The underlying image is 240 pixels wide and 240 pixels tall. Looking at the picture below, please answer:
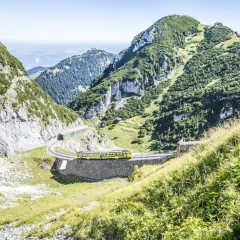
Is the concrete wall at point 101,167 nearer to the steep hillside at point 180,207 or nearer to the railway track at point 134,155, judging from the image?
the railway track at point 134,155

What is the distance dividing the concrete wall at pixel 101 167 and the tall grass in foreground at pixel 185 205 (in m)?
46.9

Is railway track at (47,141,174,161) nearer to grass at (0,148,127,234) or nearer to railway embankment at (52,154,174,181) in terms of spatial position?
railway embankment at (52,154,174,181)

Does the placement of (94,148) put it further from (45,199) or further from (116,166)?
(45,199)

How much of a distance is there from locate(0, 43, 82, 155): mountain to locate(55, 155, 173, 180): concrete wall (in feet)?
54.1

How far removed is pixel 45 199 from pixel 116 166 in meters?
24.1

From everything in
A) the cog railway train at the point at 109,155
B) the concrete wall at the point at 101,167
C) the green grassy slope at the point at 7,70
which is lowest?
the concrete wall at the point at 101,167

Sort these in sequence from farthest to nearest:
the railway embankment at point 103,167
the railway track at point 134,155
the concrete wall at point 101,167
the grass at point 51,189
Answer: the railway track at point 134,155, the concrete wall at point 101,167, the railway embankment at point 103,167, the grass at point 51,189

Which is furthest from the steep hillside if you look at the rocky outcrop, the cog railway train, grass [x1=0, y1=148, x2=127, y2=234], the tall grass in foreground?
the rocky outcrop

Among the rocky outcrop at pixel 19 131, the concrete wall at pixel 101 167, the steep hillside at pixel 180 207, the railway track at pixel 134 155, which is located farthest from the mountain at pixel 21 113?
the steep hillside at pixel 180 207

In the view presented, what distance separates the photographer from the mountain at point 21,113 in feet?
253

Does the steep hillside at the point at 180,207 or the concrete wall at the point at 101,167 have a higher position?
the steep hillside at the point at 180,207

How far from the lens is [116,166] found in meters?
65.9

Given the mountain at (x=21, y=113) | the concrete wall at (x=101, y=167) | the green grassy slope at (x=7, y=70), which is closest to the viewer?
the concrete wall at (x=101, y=167)

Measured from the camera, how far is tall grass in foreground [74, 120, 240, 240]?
1086 centimetres
